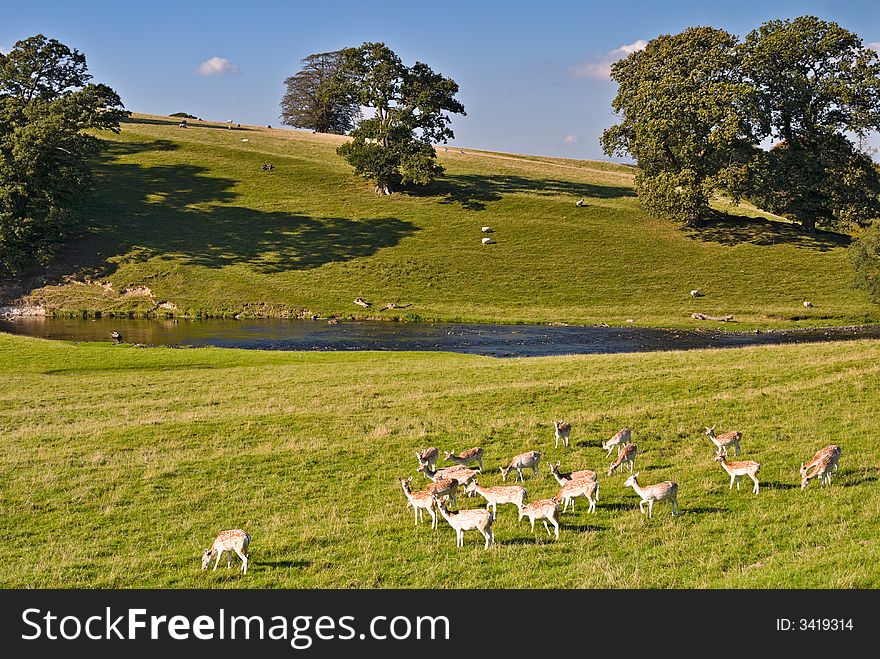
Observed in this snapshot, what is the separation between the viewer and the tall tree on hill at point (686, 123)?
78938 millimetres

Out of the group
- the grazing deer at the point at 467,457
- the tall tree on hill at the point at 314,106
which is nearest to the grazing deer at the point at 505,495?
the grazing deer at the point at 467,457

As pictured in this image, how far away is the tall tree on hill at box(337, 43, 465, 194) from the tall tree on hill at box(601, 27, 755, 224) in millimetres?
22927

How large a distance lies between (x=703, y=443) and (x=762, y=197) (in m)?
68.3

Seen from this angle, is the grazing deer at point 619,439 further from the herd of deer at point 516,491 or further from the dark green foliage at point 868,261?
the dark green foliage at point 868,261

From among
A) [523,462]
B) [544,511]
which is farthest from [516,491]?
[523,462]

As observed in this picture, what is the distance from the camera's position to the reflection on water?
180 feet

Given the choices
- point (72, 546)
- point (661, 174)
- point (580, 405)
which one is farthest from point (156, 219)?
point (72, 546)

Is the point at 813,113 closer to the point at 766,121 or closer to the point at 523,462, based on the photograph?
the point at 766,121

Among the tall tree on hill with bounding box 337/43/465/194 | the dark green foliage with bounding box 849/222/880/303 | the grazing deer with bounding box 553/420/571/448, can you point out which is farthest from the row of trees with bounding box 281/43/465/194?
the grazing deer with bounding box 553/420/571/448

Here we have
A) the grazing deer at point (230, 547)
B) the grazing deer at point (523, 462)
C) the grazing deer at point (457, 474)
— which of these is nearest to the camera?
the grazing deer at point (230, 547)

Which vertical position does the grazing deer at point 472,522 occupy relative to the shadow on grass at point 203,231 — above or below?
below

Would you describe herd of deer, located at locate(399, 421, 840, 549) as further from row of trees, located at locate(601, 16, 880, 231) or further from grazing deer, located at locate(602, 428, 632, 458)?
row of trees, located at locate(601, 16, 880, 231)

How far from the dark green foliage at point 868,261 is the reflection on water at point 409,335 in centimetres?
356

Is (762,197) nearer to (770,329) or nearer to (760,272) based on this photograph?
(760,272)
